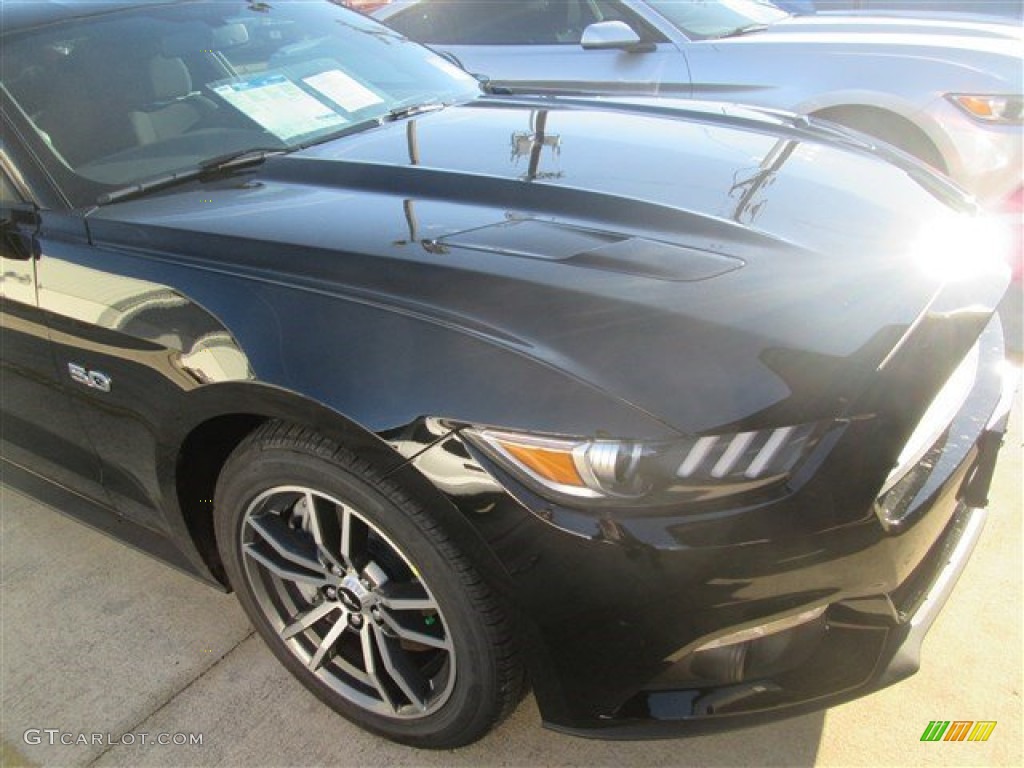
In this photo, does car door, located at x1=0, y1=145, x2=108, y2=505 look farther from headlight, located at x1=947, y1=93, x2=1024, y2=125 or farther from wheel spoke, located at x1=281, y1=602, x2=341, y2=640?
headlight, located at x1=947, y1=93, x2=1024, y2=125

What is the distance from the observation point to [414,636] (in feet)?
5.71

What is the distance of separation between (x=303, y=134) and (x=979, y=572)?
233 cm

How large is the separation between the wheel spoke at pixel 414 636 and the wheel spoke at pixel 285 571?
18 centimetres

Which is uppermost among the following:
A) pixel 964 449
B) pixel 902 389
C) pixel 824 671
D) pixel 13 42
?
pixel 13 42

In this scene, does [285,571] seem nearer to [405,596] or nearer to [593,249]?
[405,596]

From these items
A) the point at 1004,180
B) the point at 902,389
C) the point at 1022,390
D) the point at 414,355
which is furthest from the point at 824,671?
the point at 1004,180

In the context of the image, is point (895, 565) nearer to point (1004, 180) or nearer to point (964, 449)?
point (964, 449)

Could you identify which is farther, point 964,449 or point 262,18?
point 262,18

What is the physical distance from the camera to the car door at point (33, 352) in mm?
2057

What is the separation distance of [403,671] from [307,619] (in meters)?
0.28

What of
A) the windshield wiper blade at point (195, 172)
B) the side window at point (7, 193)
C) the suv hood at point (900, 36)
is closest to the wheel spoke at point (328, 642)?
the windshield wiper blade at point (195, 172)

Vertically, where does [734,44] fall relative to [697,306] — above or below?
above

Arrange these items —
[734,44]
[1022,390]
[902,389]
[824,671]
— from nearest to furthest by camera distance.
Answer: [902,389]
[824,671]
[1022,390]
[734,44]

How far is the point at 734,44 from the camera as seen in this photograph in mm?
4625
